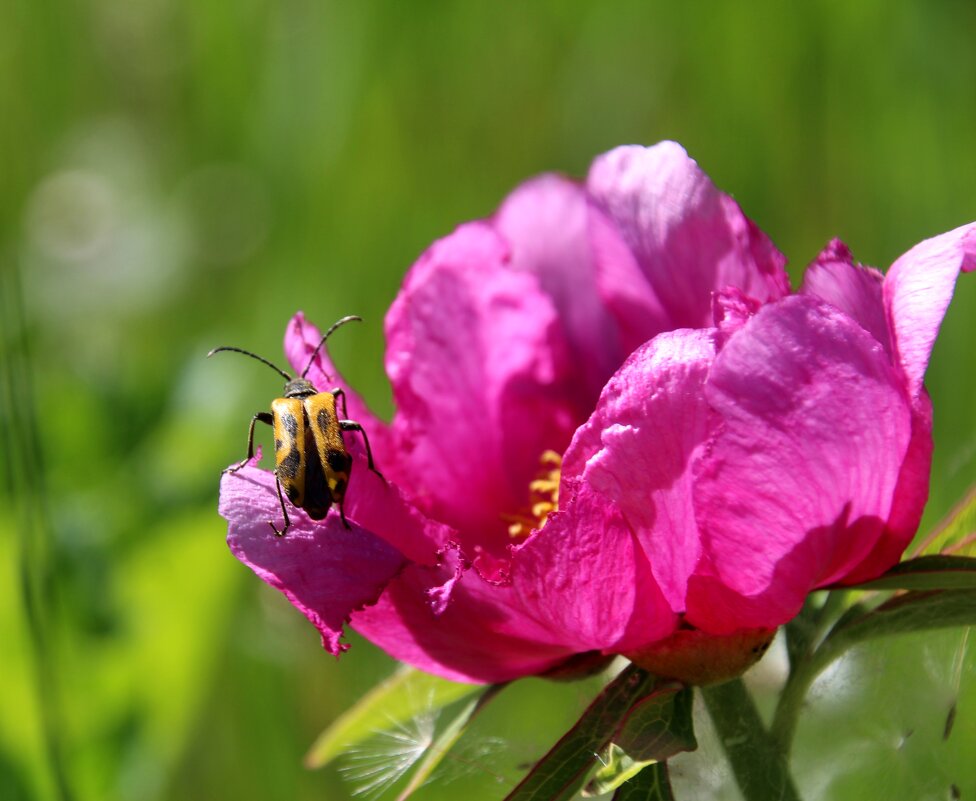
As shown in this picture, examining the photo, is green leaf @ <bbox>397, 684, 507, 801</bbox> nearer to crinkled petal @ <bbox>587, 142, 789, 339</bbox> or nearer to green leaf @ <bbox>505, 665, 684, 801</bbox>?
green leaf @ <bbox>505, 665, 684, 801</bbox>

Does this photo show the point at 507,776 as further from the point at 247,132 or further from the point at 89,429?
the point at 247,132

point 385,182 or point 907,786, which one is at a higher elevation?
point 385,182

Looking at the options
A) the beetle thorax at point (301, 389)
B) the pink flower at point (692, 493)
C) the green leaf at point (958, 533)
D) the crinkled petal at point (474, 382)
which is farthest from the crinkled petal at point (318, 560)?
Answer: the green leaf at point (958, 533)

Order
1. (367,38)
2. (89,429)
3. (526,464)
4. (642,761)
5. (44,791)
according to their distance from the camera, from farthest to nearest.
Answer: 1. (367,38)
2. (89,429)
3. (44,791)
4. (526,464)
5. (642,761)

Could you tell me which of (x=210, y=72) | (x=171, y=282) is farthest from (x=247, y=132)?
(x=171, y=282)

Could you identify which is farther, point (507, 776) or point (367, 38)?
point (367, 38)

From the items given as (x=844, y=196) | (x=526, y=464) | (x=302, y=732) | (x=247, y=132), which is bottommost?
(x=302, y=732)

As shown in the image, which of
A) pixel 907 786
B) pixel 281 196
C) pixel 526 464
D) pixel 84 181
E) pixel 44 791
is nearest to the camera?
pixel 907 786
